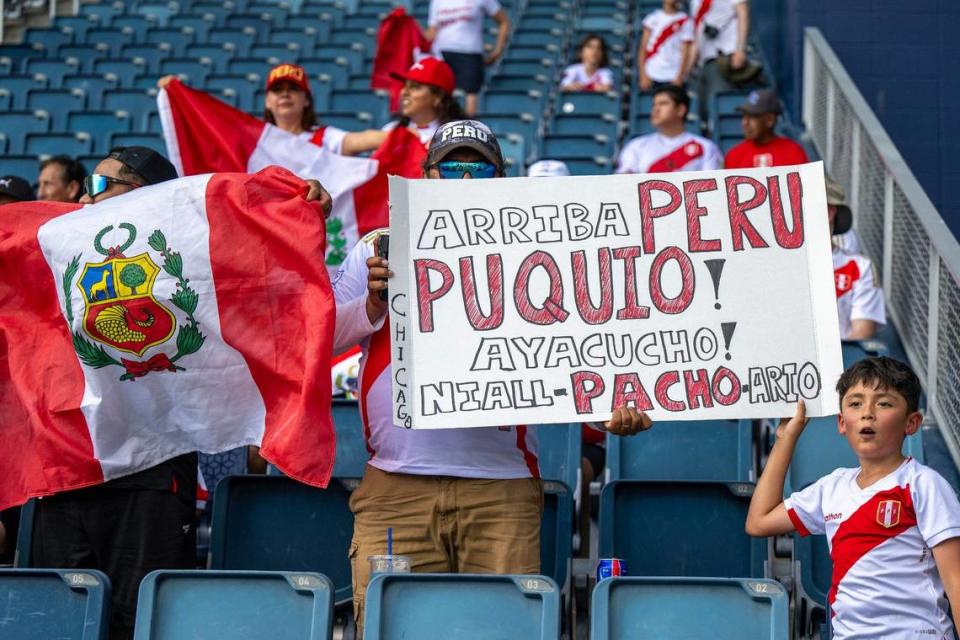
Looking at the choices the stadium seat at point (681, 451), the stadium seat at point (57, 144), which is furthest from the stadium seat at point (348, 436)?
the stadium seat at point (57, 144)

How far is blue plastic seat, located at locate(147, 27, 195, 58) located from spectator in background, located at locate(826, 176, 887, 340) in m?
8.26

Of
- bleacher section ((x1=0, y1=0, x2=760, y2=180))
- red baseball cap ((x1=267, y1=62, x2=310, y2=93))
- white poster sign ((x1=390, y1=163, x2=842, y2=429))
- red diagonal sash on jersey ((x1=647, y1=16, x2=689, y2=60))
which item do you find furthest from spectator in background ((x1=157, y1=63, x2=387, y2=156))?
red diagonal sash on jersey ((x1=647, y1=16, x2=689, y2=60))

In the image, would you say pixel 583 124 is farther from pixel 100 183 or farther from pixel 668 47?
pixel 100 183

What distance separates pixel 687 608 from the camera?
3.80 meters

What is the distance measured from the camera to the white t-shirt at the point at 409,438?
13.3ft

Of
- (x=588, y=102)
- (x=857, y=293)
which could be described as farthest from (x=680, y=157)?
(x=588, y=102)

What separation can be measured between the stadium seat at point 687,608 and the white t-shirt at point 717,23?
25.0 feet

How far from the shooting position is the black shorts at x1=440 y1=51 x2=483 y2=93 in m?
10.6

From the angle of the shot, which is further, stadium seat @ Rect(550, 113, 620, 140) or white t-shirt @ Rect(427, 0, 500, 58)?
stadium seat @ Rect(550, 113, 620, 140)

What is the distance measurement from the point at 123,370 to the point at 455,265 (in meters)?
1.00

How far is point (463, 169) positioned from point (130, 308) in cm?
100

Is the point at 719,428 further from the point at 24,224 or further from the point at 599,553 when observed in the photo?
the point at 24,224

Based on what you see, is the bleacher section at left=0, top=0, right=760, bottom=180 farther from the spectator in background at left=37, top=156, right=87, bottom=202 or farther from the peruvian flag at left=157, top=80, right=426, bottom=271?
the spectator in background at left=37, top=156, right=87, bottom=202

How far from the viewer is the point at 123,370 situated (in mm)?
4316
